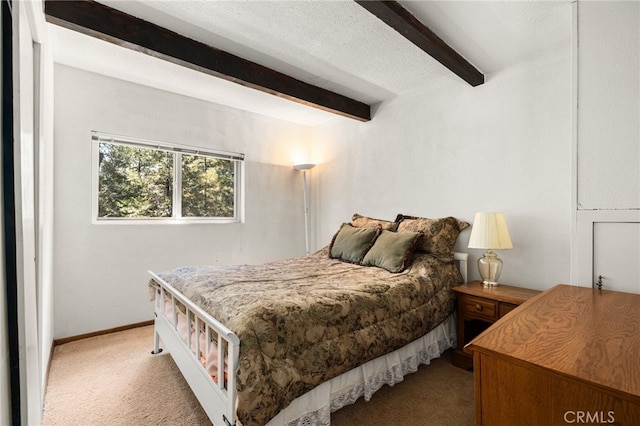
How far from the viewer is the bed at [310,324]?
4.37 feet

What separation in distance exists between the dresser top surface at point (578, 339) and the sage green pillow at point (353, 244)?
1.50 meters

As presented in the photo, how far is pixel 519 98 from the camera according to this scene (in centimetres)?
254

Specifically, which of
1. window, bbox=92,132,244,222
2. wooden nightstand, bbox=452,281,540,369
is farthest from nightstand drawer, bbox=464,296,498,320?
window, bbox=92,132,244,222

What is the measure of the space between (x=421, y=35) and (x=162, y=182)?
288cm

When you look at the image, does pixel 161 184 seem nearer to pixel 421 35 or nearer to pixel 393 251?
Answer: pixel 393 251

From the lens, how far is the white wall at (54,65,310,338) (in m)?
2.76

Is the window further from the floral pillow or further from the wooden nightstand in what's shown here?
the wooden nightstand

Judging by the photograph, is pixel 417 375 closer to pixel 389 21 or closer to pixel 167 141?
pixel 389 21

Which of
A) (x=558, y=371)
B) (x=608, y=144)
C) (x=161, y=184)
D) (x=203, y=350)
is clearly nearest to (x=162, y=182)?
(x=161, y=184)

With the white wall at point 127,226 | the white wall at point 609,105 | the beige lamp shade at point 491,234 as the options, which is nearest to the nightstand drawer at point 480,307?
the beige lamp shade at point 491,234

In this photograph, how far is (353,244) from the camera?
290 centimetres

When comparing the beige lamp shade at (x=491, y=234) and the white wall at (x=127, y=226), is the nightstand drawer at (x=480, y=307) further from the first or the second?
the white wall at (x=127, y=226)

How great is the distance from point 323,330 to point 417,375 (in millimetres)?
1083

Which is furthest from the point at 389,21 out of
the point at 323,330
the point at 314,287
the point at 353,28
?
the point at 323,330
